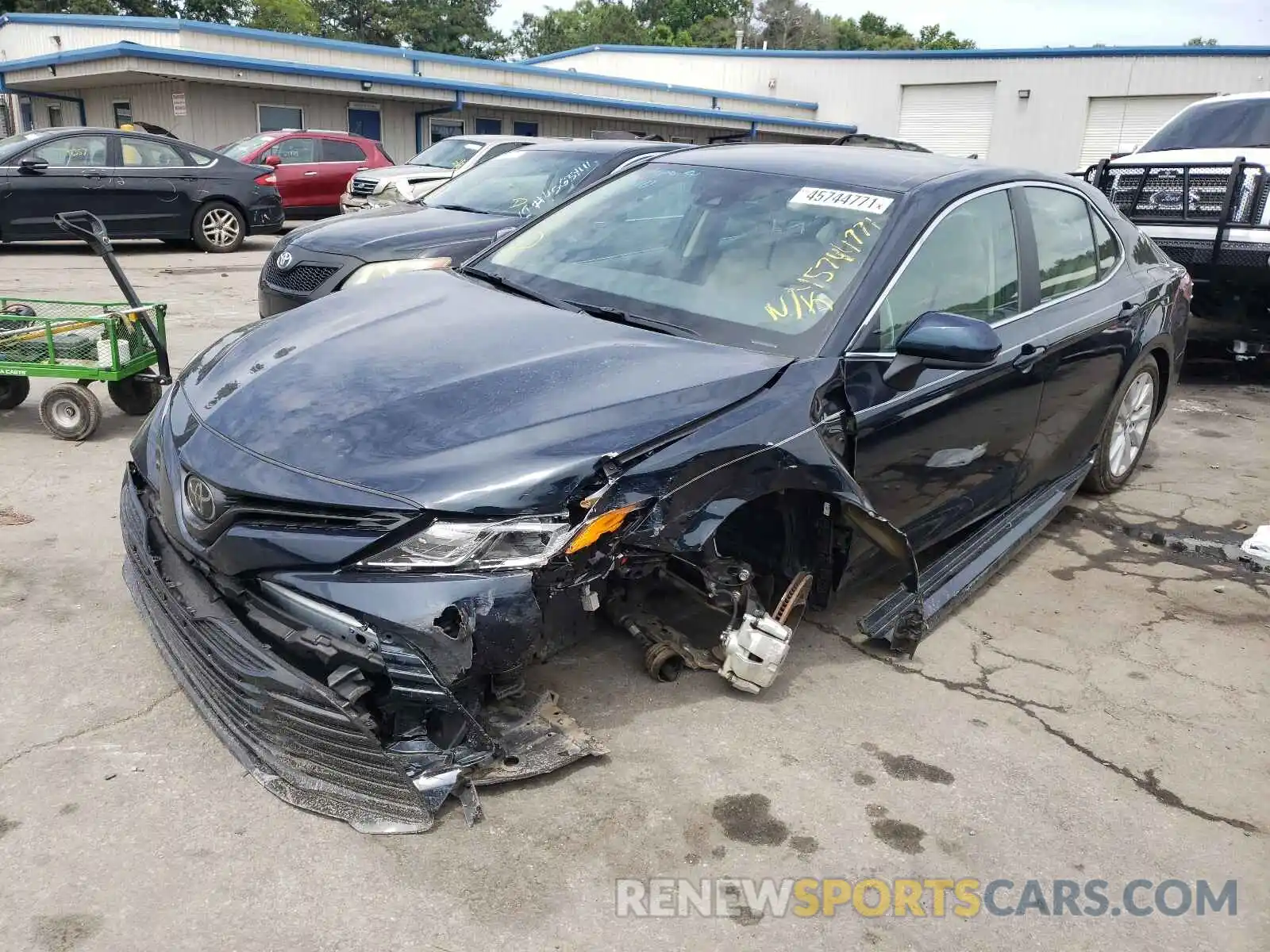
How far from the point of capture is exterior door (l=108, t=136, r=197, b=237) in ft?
41.5

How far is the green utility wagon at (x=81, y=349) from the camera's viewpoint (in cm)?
533

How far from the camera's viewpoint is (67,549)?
4.09 meters

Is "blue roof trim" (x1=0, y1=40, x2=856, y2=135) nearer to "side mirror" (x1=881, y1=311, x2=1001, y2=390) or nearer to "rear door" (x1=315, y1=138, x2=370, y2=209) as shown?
"rear door" (x1=315, y1=138, x2=370, y2=209)

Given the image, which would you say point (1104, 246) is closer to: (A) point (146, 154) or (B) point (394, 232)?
(B) point (394, 232)

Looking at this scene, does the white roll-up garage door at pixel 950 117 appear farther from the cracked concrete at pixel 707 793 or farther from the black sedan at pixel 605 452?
the cracked concrete at pixel 707 793

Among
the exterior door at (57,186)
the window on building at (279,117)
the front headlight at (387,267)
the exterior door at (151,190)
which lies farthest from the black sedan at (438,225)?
the window on building at (279,117)

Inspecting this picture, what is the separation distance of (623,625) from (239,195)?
12456 millimetres

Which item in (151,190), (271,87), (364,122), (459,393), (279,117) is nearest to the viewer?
(459,393)

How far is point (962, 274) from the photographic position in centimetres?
370

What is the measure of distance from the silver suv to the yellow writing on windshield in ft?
29.7

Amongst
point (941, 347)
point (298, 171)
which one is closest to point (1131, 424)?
point (941, 347)

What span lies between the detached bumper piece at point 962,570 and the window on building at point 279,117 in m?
20.2

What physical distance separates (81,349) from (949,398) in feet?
14.8

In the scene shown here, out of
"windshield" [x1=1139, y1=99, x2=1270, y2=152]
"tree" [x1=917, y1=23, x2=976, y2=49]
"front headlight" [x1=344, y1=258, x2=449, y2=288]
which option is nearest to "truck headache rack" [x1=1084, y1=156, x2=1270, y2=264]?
"windshield" [x1=1139, y1=99, x2=1270, y2=152]
